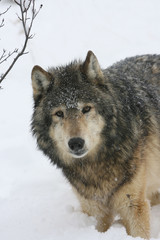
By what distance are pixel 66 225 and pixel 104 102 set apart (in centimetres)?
177

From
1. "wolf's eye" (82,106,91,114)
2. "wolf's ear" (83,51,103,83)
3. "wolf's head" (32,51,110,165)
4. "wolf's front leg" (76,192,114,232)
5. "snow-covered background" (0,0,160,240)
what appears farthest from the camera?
"snow-covered background" (0,0,160,240)

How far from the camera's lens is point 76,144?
333 cm

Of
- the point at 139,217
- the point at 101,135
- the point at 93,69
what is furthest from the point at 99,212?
the point at 93,69

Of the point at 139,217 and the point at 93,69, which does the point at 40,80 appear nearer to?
→ the point at 93,69

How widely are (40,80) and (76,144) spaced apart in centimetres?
93

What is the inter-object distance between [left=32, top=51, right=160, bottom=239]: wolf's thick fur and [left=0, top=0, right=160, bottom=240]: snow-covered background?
0.37 meters

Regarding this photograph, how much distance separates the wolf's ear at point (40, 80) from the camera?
375 cm

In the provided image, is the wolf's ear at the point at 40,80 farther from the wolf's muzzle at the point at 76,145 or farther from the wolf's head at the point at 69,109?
the wolf's muzzle at the point at 76,145

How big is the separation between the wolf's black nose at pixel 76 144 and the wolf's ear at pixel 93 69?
81 centimetres

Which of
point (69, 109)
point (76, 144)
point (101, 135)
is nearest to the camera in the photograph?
point (76, 144)

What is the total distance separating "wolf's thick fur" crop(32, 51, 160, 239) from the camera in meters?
3.61

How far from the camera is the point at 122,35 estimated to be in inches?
512

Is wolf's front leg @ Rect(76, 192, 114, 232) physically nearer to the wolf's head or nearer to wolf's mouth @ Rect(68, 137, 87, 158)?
the wolf's head

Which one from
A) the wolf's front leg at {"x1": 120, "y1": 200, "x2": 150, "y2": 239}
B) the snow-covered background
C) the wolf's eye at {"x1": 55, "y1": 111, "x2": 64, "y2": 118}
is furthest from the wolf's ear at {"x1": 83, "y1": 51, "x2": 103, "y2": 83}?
the snow-covered background
